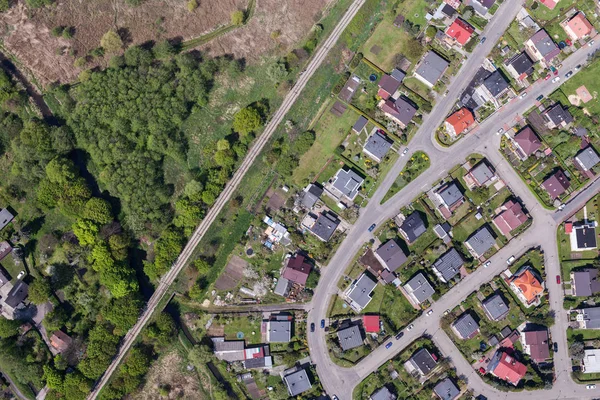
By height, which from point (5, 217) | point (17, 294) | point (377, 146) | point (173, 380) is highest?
point (377, 146)

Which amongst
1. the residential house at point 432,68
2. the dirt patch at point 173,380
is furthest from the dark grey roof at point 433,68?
the dirt patch at point 173,380

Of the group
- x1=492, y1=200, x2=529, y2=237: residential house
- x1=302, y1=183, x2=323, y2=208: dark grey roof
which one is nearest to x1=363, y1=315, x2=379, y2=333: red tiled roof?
x1=302, y1=183, x2=323, y2=208: dark grey roof

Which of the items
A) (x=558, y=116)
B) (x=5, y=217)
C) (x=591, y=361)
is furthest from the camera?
(x=5, y=217)

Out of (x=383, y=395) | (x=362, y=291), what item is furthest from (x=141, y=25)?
(x=383, y=395)

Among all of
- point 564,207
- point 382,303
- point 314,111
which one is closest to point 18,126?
point 314,111

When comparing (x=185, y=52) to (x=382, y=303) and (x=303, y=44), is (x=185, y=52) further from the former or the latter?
(x=382, y=303)

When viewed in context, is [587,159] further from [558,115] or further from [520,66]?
[520,66]
